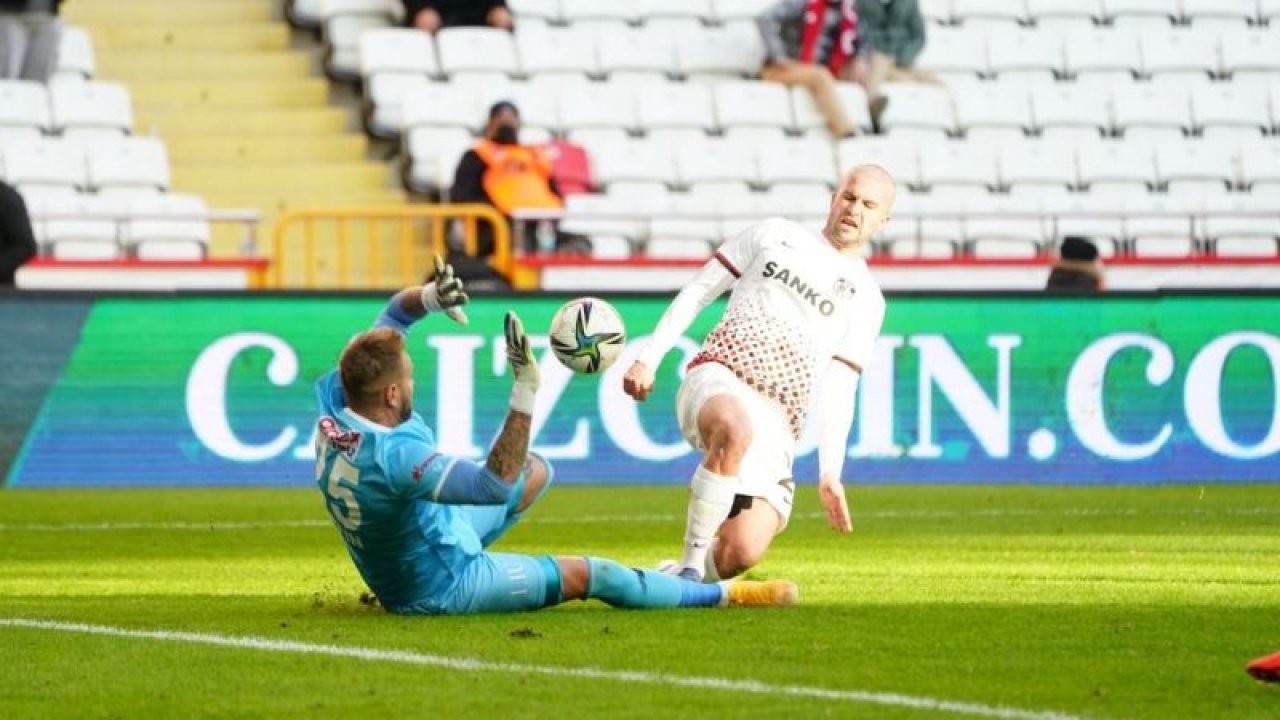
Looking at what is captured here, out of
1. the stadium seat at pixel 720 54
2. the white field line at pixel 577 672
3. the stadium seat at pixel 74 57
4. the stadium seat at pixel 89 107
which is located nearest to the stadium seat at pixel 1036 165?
the stadium seat at pixel 720 54

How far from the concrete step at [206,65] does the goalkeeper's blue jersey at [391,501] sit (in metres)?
15.1

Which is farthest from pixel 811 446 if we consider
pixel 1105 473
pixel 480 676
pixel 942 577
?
pixel 480 676

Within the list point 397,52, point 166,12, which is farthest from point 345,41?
point 166,12

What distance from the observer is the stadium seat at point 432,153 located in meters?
21.9

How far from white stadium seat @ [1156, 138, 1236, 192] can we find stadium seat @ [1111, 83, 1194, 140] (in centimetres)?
29

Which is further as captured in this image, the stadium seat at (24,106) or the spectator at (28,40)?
the spectator at (28,40)

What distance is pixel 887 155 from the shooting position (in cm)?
2283

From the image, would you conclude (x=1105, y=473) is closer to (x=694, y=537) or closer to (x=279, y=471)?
(x=279, y=471)

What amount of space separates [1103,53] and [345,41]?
275 inches

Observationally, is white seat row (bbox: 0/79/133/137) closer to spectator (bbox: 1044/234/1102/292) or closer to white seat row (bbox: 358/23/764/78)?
white seat row (bbox: 358/23/764/78)

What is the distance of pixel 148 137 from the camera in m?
22.3

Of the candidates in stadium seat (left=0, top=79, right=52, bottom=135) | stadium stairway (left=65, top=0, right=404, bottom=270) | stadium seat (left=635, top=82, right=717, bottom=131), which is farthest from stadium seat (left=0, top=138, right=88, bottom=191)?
stadium seat (left=635, top=82, right=717, bottom=131)

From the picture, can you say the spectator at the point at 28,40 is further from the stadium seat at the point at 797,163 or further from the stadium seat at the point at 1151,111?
the stadium seat at the point at 1151,111

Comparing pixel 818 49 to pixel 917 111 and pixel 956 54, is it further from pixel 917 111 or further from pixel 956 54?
pixel 956 54
